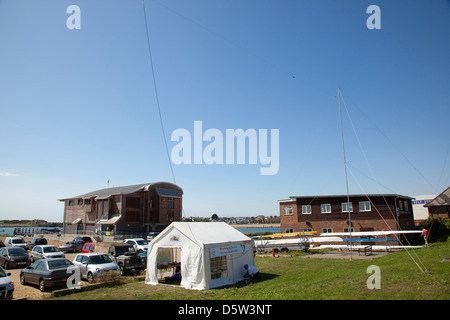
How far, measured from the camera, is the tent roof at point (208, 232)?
570 inches

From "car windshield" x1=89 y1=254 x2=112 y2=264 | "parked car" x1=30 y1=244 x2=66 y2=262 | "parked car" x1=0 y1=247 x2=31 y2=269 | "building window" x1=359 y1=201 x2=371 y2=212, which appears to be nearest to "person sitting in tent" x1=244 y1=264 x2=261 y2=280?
"car windshield" x1=89 y1=254 x2=112 y2=264

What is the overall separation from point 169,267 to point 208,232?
10.7 ft

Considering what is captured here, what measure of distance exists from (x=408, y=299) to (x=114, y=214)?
5450 centimetres

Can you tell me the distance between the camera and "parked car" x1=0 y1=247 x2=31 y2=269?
2238cm

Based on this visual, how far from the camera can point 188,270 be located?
13961 mm

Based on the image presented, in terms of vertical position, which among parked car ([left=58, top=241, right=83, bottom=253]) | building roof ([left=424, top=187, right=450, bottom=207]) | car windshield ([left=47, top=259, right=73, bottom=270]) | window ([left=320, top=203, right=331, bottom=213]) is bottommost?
parked car ([left=58, top=241, right=83, bottom=253])

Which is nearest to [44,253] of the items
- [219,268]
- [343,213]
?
[219,268]

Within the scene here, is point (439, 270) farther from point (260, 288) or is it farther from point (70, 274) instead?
point (70, 274)

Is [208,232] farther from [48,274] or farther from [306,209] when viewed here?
[306,209]

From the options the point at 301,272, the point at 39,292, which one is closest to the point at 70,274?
the point at 39,292

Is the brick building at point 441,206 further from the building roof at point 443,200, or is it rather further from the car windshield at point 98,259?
the car windshield at point 98,259

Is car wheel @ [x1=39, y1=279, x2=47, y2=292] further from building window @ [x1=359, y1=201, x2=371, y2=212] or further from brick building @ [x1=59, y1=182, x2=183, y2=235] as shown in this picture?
brick building @ [x1=59, y1=182, x2=183, y2=235]

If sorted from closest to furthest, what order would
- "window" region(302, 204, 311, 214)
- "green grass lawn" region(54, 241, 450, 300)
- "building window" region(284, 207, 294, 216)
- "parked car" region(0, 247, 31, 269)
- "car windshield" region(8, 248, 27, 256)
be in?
"green grass lawn" region(54, 241, 450, 300)
"parked car" region(0, 247, 31, 269)
"car windshield" region(8, 248, 27, 256)
"window" region(302, 204, 311, 214)
"building window" region(284, 207, 294, 216)

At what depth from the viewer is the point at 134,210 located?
182 feet
